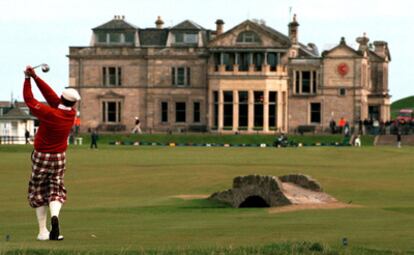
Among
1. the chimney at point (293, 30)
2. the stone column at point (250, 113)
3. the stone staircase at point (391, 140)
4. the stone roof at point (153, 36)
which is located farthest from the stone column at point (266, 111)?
the stone staircase at point (391, 140)

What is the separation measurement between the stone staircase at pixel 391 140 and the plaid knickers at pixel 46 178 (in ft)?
296

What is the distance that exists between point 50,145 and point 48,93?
91 centimetres

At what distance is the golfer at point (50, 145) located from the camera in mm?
23812

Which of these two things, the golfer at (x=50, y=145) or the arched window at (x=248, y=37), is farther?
the arched window at (x=248, y=37)

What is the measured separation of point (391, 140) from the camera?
377 ft

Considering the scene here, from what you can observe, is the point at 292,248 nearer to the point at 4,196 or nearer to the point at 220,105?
the point at 4,196

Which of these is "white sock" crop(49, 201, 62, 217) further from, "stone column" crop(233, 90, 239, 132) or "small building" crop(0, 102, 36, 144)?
"stone column" crop(233, 90, 239, 132)

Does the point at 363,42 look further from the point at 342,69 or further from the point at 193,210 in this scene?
the point at 193,210

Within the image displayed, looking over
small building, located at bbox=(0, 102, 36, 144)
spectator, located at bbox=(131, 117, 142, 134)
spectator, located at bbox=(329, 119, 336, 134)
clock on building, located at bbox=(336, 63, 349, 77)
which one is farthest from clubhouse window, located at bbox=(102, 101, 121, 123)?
clock on building, located at bbox=(336, 63, 349, 77)

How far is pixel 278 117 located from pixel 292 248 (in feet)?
352

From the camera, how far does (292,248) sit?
70.9ft

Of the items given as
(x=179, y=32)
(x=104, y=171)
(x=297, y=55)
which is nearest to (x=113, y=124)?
(x=179, y=32)

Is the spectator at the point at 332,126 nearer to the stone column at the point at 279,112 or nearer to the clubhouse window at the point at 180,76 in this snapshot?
the stone column at the point at 279,112

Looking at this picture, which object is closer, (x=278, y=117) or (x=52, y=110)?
(x=52, y=110)
